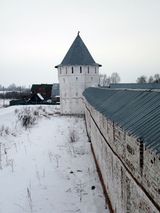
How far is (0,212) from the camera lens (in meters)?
7.26

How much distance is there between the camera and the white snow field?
7.65m

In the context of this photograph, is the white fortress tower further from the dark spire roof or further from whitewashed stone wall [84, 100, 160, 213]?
whitewashed stone wall [84, 100, 160, 213]

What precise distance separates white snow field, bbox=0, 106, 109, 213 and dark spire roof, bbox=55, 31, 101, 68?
16794mm

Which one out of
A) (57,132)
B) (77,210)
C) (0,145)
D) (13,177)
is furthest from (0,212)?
(57,132)

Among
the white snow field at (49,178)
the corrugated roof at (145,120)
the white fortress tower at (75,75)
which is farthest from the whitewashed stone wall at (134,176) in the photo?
the white fortress tower at (75,75)

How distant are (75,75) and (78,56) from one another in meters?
2.08

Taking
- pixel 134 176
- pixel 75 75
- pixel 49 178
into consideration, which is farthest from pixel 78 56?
pixel 134 176

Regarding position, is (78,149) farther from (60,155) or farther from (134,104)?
(134,104)

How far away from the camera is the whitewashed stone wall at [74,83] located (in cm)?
3180

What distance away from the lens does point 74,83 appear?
32125 mm

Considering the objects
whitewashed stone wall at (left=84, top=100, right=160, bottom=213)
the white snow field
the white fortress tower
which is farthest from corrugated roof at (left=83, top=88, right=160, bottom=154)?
the white fortress tower

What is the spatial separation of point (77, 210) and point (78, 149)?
6.37m

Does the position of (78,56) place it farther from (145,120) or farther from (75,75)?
(145,120)

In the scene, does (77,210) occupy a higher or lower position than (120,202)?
lower
